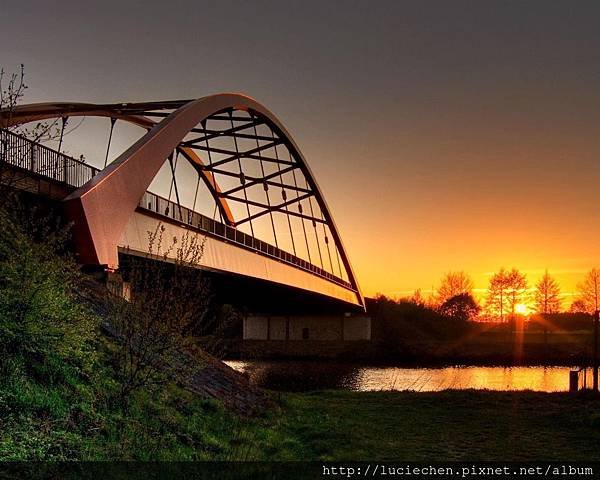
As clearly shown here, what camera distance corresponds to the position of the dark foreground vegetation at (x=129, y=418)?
8.57m

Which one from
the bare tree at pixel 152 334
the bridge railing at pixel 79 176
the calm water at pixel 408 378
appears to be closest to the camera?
the bare tree at pixel 152 334

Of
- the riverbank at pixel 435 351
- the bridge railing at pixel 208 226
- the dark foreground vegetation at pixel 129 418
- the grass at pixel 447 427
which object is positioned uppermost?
the bridge railing at pixel 208 226

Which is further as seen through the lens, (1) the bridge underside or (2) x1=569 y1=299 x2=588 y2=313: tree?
(2) x1=569 y1=299 x2=588 y2=313: tree

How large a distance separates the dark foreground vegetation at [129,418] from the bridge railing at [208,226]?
8077 mm

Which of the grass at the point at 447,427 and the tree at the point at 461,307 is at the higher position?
the tree at the point at 461,307

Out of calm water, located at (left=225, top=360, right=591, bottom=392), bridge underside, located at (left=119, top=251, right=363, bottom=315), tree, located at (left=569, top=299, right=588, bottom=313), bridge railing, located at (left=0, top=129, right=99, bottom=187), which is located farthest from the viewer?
tree, located at (left=569, top=299, right=588, bottom=313)

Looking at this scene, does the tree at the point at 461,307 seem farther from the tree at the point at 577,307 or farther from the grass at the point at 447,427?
the grass at the point at 447,427

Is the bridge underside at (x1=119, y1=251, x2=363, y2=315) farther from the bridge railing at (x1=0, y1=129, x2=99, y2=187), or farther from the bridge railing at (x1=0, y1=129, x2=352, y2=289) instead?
the bridge railing at (x1=0, y1=129, x2=99, y2=187)

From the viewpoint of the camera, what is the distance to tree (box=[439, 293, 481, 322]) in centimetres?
11269

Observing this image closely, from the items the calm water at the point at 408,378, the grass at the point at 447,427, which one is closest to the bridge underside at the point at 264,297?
the calm water at the point at 408,378

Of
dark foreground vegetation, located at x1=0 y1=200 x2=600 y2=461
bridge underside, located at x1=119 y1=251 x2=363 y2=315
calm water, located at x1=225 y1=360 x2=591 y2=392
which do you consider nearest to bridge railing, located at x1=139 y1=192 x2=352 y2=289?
bridge underside, located at x1=119 y1=251 x2=363 y2=315

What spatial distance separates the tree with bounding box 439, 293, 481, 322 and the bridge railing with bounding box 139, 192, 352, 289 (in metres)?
74.0

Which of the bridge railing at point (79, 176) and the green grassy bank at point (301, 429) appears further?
the bridge railing at point (79, 176)

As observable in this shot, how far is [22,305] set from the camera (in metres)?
9.52
